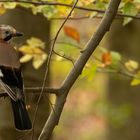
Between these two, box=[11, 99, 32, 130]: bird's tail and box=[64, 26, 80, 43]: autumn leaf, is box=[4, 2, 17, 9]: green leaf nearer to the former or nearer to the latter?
box=[64, 26, 80, 43]: autumn leaf

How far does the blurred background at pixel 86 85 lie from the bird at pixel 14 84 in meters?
0.10

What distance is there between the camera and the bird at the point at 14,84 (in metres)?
3.91

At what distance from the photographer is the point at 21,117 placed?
3.90 meters

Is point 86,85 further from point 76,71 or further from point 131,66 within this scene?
point 76,71

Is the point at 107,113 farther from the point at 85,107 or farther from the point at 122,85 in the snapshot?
the point at 85,107

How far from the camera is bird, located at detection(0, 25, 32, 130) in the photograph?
12.8ft

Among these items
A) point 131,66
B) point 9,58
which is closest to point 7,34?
point 9,58

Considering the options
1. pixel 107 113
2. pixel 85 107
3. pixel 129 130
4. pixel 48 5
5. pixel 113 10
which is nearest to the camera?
pixel 113 10

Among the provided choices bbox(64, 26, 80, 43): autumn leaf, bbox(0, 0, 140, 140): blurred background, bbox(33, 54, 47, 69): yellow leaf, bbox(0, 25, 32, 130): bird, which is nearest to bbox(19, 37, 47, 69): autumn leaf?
bbox(33, 54, 47, 69): yellow leaf

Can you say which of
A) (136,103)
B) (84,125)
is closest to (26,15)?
(136,103)

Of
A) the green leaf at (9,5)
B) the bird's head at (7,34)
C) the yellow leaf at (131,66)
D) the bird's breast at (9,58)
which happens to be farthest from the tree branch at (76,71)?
the yellow leaf at (131,66)

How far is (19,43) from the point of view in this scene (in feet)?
18.9

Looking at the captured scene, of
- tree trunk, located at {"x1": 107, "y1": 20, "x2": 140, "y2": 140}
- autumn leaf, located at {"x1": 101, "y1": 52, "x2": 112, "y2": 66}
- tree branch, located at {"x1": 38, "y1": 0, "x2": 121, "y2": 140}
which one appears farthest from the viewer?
tree trunk, located at {"x1": 107, "y1": 20, "x2": 140, "y2": 140}

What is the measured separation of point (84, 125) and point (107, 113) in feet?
18.9
